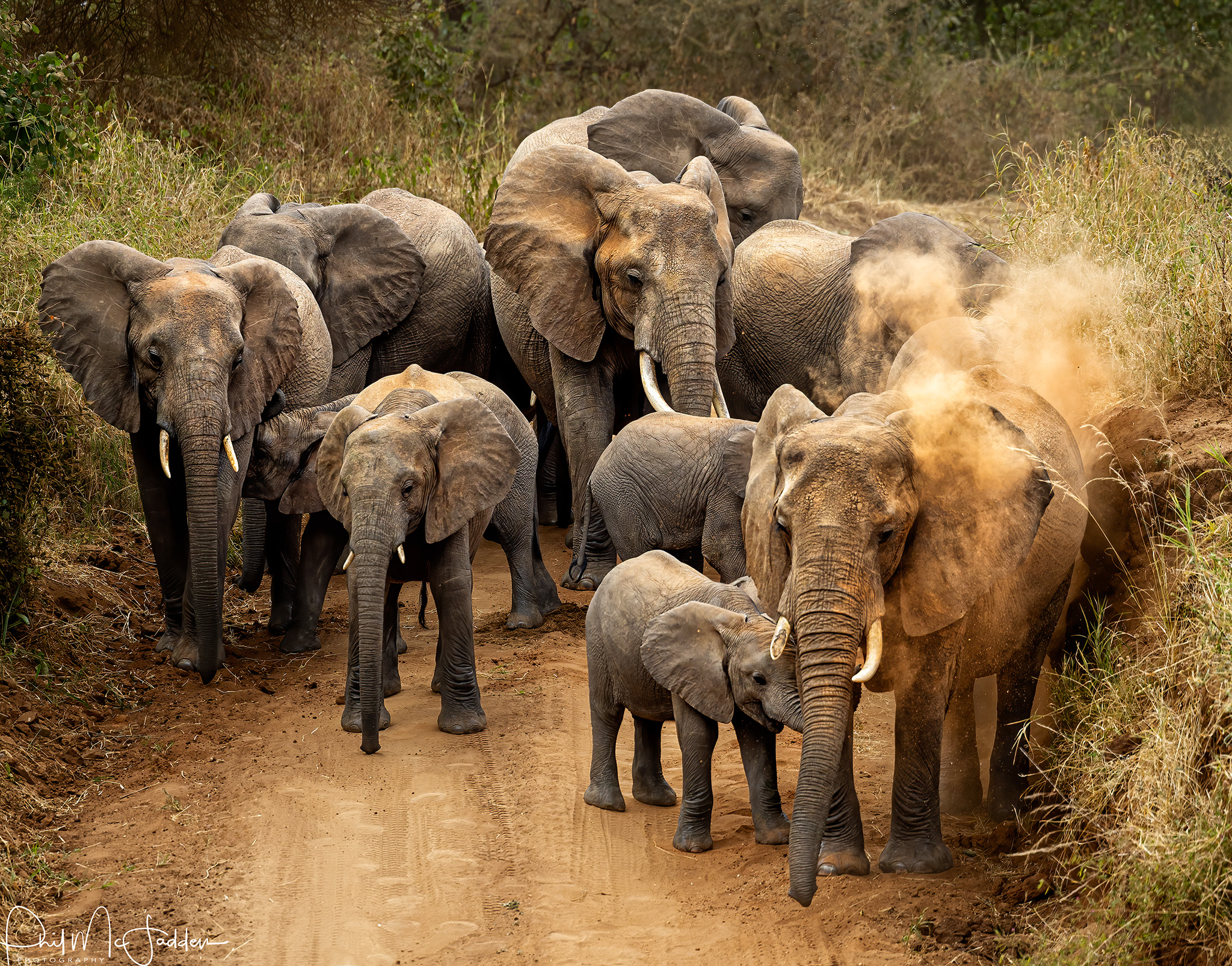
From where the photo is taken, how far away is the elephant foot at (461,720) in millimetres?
6996

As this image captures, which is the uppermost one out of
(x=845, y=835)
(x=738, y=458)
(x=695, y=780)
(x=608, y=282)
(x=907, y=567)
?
(x=907, y=567)

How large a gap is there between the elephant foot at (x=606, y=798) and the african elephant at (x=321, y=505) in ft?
7.48

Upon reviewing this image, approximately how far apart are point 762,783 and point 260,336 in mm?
4012

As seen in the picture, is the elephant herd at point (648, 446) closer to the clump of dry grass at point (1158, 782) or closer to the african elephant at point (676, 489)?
the african elephant at point (676, 489)

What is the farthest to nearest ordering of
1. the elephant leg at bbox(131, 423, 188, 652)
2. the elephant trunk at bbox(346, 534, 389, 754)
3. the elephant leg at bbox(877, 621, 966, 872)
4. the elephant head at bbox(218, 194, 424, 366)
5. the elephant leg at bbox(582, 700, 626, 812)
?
the elephant head at bbox(218, 194, 424, 366) < the elephant leg at bbox(131, 423, 188, 652) < the elephant trunk at bbox(346, 534, 389, 754) < the elephant leg at bbox(582, 700, 626, 812) < the elephant leg at bbox(877, 621, 966, 872)

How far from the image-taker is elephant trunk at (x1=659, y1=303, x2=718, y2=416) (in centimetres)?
813

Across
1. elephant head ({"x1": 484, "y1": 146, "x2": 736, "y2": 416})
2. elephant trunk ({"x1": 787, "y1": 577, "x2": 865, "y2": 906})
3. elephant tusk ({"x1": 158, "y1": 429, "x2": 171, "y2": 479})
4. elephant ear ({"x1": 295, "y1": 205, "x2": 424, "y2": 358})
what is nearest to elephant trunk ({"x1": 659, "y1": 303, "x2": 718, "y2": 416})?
elephant head ({"x1": 484, "y1": 146, "x2": 736, "y2": 416})

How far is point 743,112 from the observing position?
11844 mm

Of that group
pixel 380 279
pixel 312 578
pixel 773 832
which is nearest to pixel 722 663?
pixel 773 832

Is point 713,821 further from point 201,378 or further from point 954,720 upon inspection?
point 201,378

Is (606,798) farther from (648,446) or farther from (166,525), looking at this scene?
(166,525)

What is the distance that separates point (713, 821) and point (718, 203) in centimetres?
430

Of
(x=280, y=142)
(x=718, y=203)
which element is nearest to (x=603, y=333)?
(x=718, y=203)

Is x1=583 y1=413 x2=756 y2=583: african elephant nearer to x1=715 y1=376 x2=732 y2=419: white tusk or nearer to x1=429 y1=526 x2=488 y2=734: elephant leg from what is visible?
x1=715 y1=376 x2=732 y2=419: white tusk
